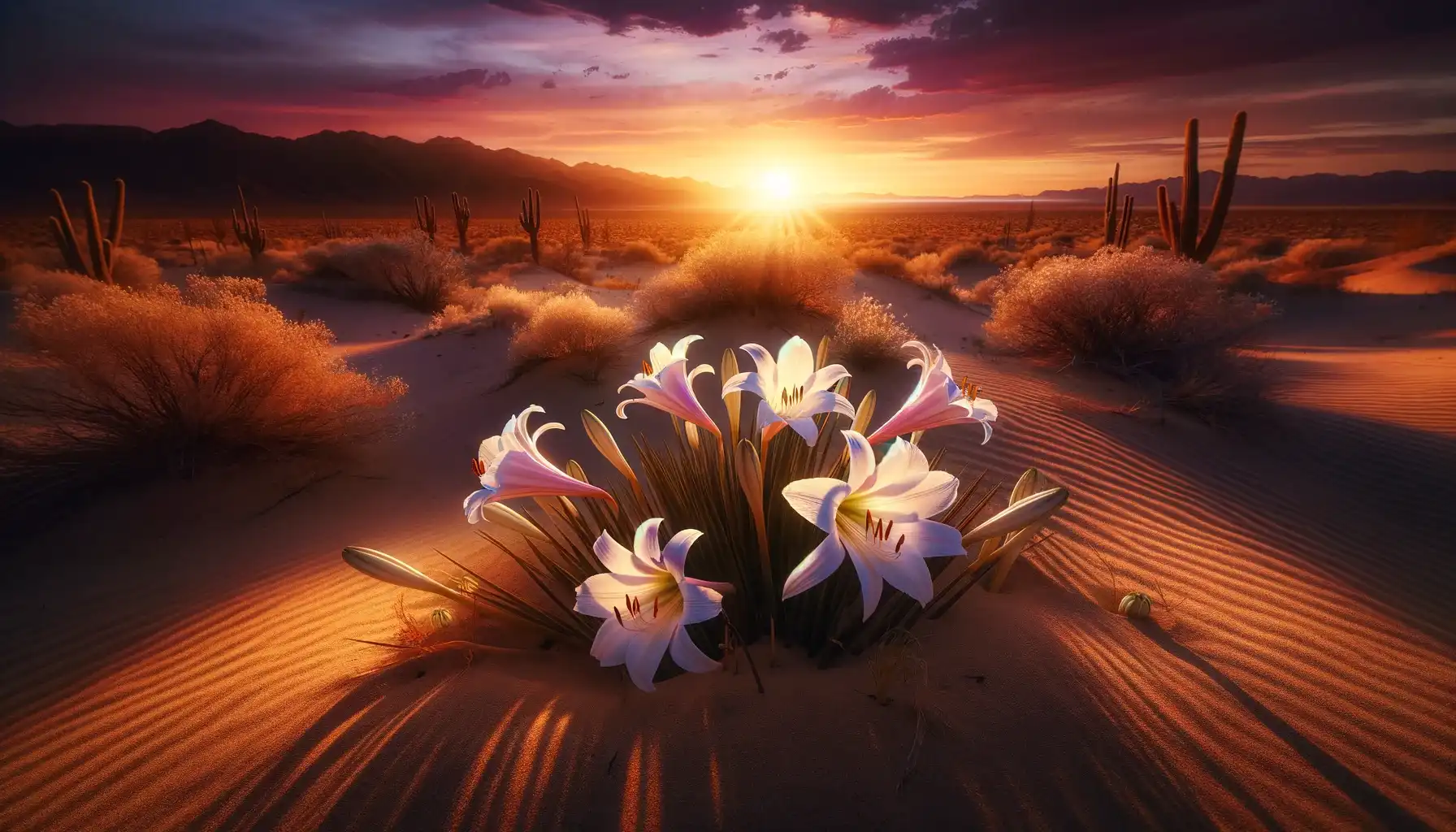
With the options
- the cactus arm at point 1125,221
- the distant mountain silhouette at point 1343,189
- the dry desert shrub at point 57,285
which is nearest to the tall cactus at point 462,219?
the dry desert shrub at point 57,285

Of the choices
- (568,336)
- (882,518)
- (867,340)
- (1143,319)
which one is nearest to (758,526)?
(882,518)

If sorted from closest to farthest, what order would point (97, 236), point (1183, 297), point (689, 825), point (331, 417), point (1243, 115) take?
point (689, 825)
point (331, 417)
point (1183, 297)
point (1243, 115)
point (97, 236)

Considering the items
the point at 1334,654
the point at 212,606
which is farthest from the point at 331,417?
the point at 1334,654

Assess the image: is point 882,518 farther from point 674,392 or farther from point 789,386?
point 674,392

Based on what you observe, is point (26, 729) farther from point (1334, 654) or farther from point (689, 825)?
point (1334, 654)

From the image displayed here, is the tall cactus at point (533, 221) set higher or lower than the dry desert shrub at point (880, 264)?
higher

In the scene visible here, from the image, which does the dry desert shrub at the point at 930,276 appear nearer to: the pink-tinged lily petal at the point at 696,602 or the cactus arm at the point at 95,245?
the pink-tinged lily petal at the point at 696,602
